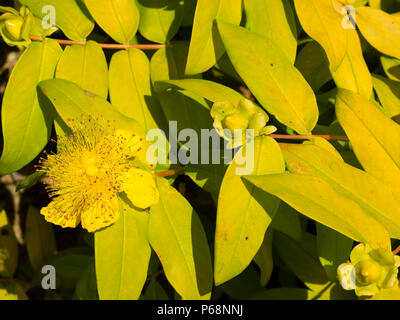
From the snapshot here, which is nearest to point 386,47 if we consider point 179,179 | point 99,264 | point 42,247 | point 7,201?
point 179,179

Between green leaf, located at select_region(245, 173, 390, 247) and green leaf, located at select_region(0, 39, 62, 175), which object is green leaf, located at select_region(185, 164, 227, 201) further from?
green leaf, located at select_region(0, 39, 62, 175)

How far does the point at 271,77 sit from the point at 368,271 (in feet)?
1.43

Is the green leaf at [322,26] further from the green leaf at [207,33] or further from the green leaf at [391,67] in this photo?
the green leaf at [391,67]

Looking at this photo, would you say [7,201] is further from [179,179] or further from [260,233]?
[260,233]

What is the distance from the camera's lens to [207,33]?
1011 millimetres

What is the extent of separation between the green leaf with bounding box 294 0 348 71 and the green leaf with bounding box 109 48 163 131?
393mm

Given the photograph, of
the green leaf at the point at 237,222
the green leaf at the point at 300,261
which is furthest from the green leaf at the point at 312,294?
the green leaf at the point at 237,222

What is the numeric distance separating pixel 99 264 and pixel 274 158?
1.39 feet

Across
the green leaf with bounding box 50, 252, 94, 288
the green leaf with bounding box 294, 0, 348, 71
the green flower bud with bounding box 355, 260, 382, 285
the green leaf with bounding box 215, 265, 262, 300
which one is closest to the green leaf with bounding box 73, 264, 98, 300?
the green leaf with bounding box 50, 252, 94, 288

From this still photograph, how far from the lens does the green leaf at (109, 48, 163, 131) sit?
1.12 meters

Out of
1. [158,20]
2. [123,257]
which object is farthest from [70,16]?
[123,257]

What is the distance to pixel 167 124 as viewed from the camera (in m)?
1.15

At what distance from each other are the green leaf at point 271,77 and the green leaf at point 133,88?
0.85 ft

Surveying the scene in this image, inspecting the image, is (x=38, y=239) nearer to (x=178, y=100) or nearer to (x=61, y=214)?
(x=61, y=214)
